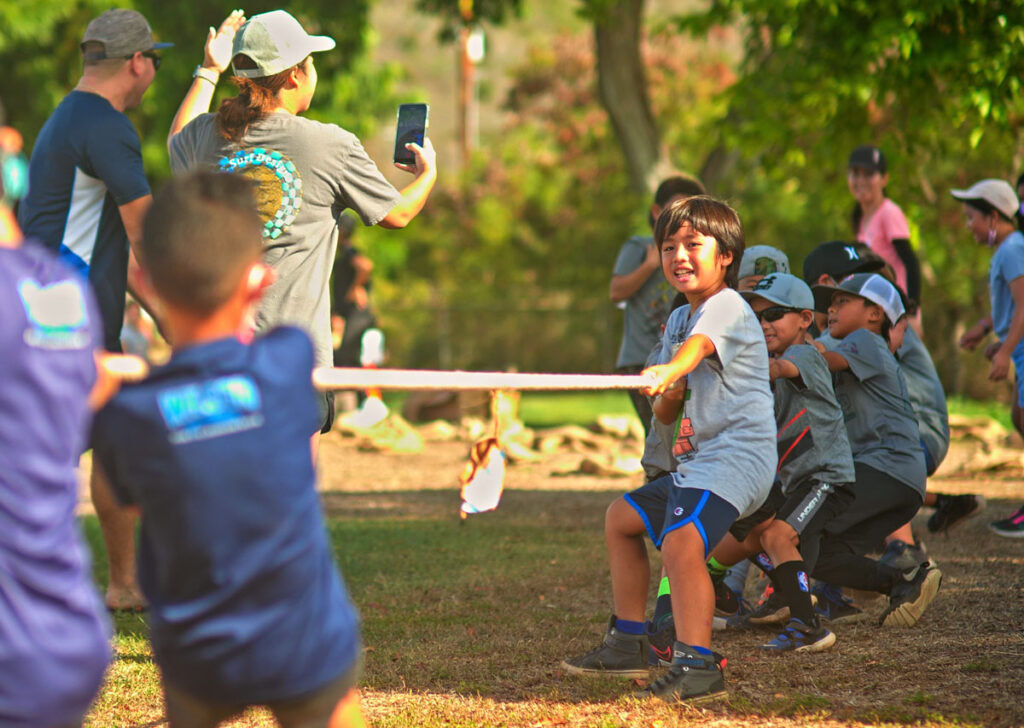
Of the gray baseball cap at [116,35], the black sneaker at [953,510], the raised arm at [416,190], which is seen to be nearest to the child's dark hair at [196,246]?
the raised arm at [416,190]

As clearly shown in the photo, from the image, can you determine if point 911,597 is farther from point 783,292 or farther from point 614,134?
point 614,134

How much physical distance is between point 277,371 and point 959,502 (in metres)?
5.47

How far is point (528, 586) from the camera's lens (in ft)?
19.2

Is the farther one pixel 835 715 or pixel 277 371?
pixel 835 715

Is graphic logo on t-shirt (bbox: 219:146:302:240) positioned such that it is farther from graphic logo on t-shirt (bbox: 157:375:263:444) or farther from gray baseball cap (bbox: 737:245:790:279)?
gray baseball cap (bbox: 737:245:790:279)

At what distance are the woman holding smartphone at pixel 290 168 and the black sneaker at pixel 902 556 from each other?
2712mm

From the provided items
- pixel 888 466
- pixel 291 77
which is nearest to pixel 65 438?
pixel 291 77

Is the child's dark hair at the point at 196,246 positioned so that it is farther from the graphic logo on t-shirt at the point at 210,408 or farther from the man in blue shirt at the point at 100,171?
the man in blue shirt at the point at 100,171

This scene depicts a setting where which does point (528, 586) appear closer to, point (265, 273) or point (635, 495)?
point (635, 495)

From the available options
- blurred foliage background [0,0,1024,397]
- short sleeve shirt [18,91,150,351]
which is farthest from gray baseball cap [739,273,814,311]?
blurred foliage background [0,0,1024,397]

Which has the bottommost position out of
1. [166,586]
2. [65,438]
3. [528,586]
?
[528,586]

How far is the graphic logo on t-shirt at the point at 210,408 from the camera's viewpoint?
2.06 metres

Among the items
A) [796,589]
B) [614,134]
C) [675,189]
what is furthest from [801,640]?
[614,134]

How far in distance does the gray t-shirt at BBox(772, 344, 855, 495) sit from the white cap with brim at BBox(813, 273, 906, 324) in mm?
670
